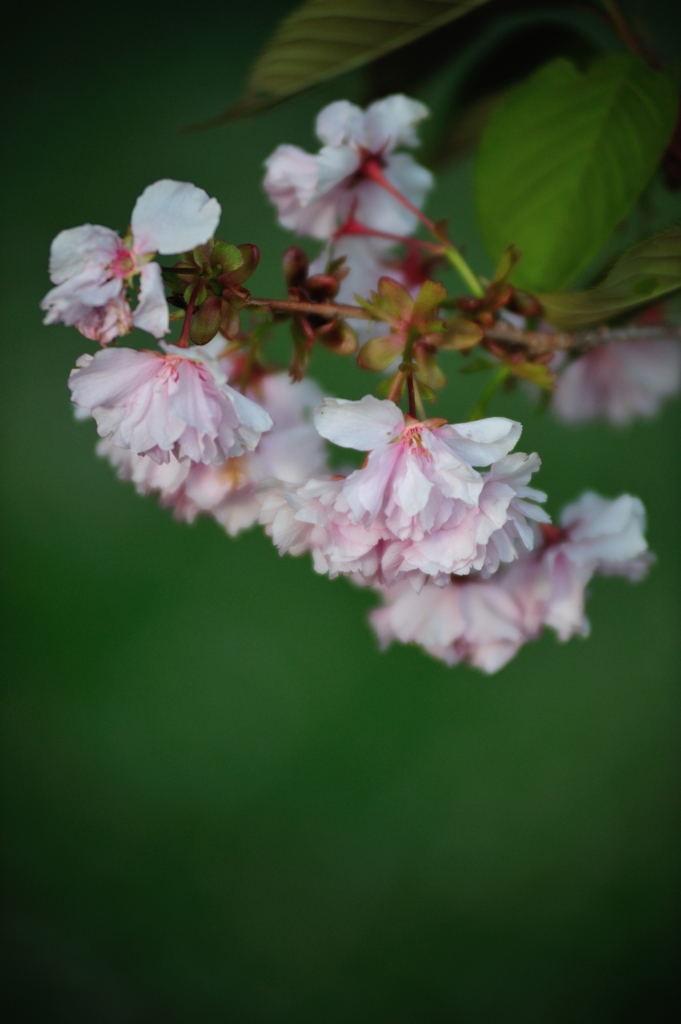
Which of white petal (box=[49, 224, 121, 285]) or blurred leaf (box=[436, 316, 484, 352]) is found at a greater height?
white petal (box=[49, 224, 121, 285])

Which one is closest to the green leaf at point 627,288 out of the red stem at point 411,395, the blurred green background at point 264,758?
the red stem at point 411,395

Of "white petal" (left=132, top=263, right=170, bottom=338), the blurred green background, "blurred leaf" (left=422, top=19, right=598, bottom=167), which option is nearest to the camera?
"white petal" (left=132, top=263, right=170, bottom=338)

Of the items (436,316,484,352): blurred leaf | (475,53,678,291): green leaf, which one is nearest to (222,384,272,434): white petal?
(436,316,484,352): blurred leaf

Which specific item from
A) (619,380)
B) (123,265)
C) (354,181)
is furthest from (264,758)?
(123,265)

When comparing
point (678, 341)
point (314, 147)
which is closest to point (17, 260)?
point (314, 147)

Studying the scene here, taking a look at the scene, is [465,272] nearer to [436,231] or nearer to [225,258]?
[436,231]

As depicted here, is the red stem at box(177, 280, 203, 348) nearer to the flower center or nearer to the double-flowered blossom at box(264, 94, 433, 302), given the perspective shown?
the flower center

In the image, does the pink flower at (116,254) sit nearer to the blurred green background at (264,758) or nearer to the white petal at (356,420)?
the white petal at (356,420)
